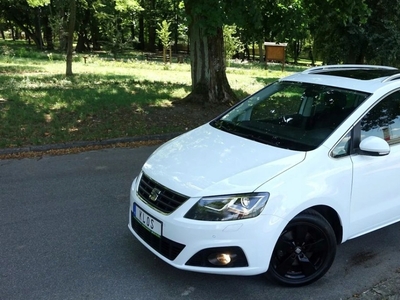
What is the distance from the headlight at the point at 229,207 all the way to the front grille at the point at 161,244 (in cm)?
29

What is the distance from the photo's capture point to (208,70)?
10.4 metres

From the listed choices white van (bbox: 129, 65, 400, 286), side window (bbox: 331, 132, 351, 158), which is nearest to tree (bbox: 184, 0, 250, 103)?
white van (bbox: 129, 65, 400, 286)

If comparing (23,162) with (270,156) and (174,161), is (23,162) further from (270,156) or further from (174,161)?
(270,156)

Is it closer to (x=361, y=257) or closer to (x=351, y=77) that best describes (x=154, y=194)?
(x=361, y=257)

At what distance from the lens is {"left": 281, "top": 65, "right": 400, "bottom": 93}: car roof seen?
12.3 ft

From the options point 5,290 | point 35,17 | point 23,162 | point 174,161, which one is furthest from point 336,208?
point 35,17

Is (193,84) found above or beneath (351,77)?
beneath

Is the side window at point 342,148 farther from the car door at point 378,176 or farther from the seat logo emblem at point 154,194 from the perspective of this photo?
the seat logo emblem at point 154,194

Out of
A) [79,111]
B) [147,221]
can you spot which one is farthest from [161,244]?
[79,111]

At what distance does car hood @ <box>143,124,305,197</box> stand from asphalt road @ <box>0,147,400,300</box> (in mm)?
855

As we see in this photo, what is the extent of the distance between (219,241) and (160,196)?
1.94 ft

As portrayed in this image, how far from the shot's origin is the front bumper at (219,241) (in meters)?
2.82

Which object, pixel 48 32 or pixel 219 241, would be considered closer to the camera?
pixel 219 241

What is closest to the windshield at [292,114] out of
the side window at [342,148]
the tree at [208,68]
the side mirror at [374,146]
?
the side window at [342,148]
